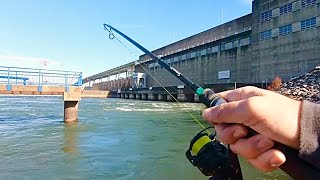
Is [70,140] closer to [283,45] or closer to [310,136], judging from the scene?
[310,136]

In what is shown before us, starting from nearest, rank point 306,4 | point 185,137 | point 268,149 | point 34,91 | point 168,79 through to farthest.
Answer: point 268,149 < point 185,137 < point 34,91 < point 306,4 < point 168,79

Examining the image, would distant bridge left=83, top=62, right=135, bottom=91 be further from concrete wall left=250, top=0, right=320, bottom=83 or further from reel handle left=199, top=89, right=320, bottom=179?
reel handle left=199, top=89, right=320, bottom=179

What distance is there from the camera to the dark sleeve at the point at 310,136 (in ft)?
3.09

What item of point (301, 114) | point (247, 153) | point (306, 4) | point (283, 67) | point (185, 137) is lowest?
point (185, 137)

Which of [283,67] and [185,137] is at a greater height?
[283,67]

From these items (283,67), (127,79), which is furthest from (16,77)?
(127,79)

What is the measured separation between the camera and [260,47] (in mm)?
43781

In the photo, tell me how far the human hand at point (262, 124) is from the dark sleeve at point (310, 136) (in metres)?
0.03

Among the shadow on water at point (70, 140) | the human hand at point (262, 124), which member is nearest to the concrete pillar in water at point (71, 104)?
the shadow on water at point (70, 140)

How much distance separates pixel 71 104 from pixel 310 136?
2155 centimetres

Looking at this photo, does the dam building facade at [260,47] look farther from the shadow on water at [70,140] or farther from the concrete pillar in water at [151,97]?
the concrete pillar in water at [151,97]

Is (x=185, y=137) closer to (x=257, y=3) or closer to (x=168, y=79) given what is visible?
(x=257, y=3)

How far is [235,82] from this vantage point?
49.2m

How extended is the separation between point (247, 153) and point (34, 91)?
23.9 metres
